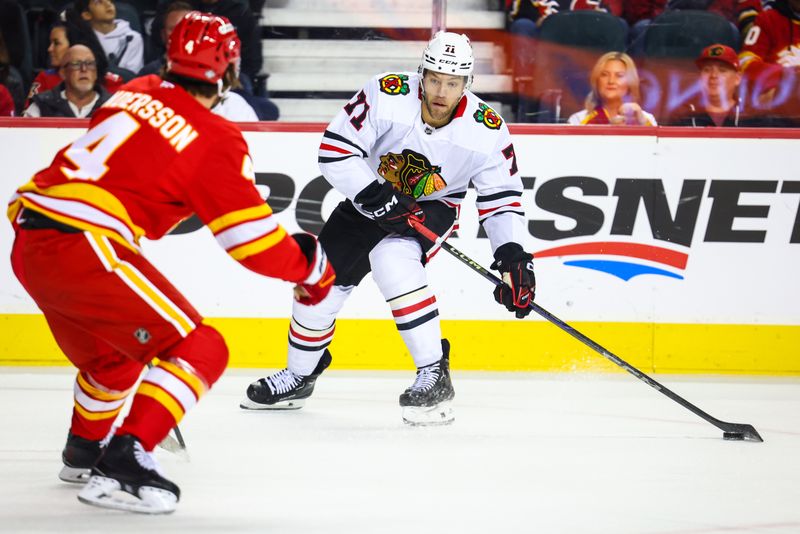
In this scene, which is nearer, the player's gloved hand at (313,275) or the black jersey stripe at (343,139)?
the player's gloved hand at (313,275)

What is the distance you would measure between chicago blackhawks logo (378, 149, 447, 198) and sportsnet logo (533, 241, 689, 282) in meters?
1.04

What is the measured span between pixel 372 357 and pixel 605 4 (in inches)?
91.3

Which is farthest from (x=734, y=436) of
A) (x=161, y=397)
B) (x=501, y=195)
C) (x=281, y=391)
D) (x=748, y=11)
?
(x=748, y=11)

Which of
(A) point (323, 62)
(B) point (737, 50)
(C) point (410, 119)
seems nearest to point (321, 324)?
(C) point (410, 119)

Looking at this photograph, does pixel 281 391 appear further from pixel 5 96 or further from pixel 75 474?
pixel 5 96

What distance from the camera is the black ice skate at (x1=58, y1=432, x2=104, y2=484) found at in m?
2.93

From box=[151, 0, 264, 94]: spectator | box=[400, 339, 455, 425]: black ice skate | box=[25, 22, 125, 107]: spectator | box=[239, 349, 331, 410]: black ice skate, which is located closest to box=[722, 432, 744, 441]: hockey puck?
box=[400, 339, 455, 425]: black ice skate

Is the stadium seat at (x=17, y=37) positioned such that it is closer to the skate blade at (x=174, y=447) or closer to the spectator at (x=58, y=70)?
the spectator at (x=58, y=70)

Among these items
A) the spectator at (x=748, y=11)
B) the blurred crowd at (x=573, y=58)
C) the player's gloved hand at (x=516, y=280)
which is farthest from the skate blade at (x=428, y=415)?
the spectator at (x=748, y=11)

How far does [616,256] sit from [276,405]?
1.62 meters

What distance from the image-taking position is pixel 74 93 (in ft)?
16.7

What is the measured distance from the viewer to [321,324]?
159 inches

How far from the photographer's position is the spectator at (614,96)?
5.04 m

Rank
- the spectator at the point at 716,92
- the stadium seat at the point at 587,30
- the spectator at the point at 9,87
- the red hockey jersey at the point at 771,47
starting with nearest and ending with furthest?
1. the spectator at the point at 716,92
2. the spectator at the point at 9,87
3. the red hockey jersey at the point at 771,47
4. the stadium seat at the point at 587,30
